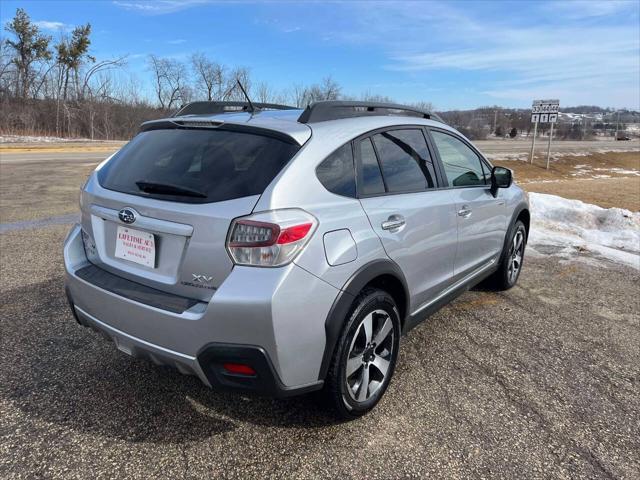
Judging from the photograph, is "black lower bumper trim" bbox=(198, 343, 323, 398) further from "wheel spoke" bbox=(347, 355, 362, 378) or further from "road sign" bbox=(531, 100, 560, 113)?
"road sign" bbox=(531, 100, 560, 113)

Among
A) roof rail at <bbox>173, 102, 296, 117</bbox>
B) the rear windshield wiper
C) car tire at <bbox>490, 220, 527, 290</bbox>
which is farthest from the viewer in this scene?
car tire at <bbox>490, 220, 527, 290</bbox>

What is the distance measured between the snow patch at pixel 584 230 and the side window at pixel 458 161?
3081 mm

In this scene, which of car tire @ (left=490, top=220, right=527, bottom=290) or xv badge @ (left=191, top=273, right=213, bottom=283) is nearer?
xv badge @ (left=191, top=273, right=213, bottom=283)

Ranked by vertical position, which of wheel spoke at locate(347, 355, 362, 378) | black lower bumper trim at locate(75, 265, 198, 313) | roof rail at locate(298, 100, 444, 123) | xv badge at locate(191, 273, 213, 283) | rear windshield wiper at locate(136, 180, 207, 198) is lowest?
wheel spoke at locate(347, 355, 362, 378)

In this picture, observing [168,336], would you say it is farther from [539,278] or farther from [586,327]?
[539,278]

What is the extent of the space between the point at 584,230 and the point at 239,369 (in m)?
7.30

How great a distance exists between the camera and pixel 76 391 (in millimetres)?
2947

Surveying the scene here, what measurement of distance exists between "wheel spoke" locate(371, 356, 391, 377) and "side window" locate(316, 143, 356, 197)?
3.16 feet

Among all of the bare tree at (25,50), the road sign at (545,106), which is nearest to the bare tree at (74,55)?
the bare tree at (25,50)

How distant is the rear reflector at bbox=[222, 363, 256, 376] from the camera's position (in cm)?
220

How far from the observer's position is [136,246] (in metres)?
2.46

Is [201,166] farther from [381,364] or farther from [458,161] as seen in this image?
[458,161]

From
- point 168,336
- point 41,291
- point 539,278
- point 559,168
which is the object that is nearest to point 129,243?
point 168,336

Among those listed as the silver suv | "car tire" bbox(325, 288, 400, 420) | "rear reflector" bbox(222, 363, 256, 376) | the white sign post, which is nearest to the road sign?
the white sign post
